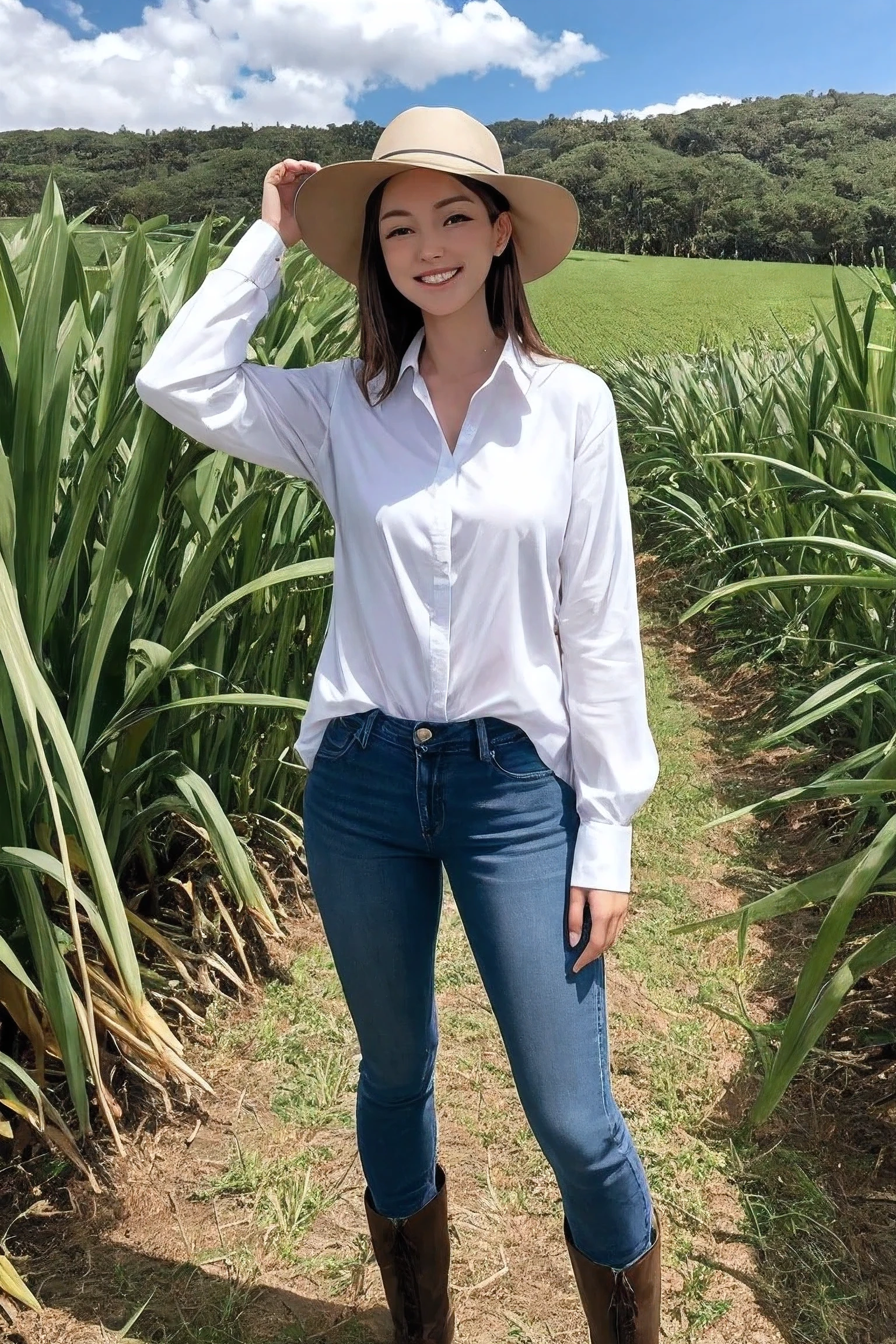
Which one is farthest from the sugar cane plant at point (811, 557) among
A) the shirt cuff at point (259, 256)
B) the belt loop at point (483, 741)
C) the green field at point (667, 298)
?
the green field at point (667, 298)

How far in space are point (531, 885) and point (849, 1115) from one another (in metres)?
0.97

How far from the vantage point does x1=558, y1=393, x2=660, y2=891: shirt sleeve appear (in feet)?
3.21

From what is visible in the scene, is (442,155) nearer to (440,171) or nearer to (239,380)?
(440,171)

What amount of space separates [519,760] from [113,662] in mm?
721

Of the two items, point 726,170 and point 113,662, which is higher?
point 726,170

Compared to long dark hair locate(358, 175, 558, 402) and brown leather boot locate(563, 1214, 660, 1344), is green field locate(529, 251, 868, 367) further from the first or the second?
brown leather boot locate(563, 1214, 660, 1344)

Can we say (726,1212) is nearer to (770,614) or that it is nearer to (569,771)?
(569,771)

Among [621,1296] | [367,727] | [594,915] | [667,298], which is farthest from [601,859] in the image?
[667,298]

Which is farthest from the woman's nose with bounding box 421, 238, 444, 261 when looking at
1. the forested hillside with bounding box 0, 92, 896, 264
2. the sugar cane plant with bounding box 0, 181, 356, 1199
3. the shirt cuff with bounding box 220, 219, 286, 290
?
the forested hillside with bounding box 0, 92, 896, 264

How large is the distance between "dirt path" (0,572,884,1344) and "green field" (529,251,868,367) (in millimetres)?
14744

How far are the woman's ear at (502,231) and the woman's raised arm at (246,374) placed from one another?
0.21 metres

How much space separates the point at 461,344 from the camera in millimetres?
1062

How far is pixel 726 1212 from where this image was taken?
4.85ft

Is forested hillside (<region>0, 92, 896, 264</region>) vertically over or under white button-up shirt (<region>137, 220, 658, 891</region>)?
over
